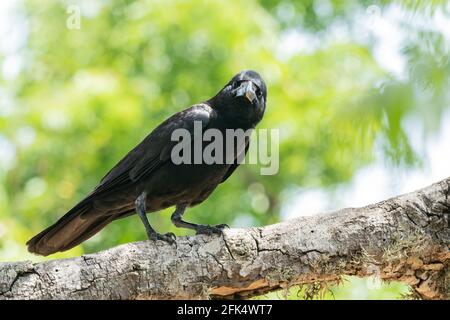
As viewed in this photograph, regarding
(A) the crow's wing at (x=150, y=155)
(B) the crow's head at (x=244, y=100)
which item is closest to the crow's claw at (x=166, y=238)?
(A) the crow's wing at (x=150, y=155)

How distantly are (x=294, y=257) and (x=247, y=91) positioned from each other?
1536mm

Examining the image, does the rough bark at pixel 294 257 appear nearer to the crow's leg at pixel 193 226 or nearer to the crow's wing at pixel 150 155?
the crow's leg at pixel 193 226

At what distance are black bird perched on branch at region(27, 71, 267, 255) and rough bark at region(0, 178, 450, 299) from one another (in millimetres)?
741

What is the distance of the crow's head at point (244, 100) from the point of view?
480 cm

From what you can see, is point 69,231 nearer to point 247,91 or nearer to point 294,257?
point 247,91

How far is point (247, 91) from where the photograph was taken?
477 centimetres

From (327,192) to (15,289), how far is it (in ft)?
25.5

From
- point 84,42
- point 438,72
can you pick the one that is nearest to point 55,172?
point 84,42

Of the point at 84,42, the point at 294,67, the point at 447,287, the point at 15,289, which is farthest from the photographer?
the point at 84,42

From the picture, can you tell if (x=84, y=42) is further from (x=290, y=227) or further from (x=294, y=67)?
(x=290, y=227)

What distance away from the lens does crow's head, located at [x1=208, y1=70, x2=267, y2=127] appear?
4.80 meters

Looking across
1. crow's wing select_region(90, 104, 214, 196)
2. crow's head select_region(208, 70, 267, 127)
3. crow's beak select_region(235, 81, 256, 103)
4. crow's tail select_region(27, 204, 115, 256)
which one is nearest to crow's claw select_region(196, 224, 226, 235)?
crow's wing select_region(90, 104, 214, 196)

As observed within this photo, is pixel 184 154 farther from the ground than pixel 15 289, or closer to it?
farther from the ground
